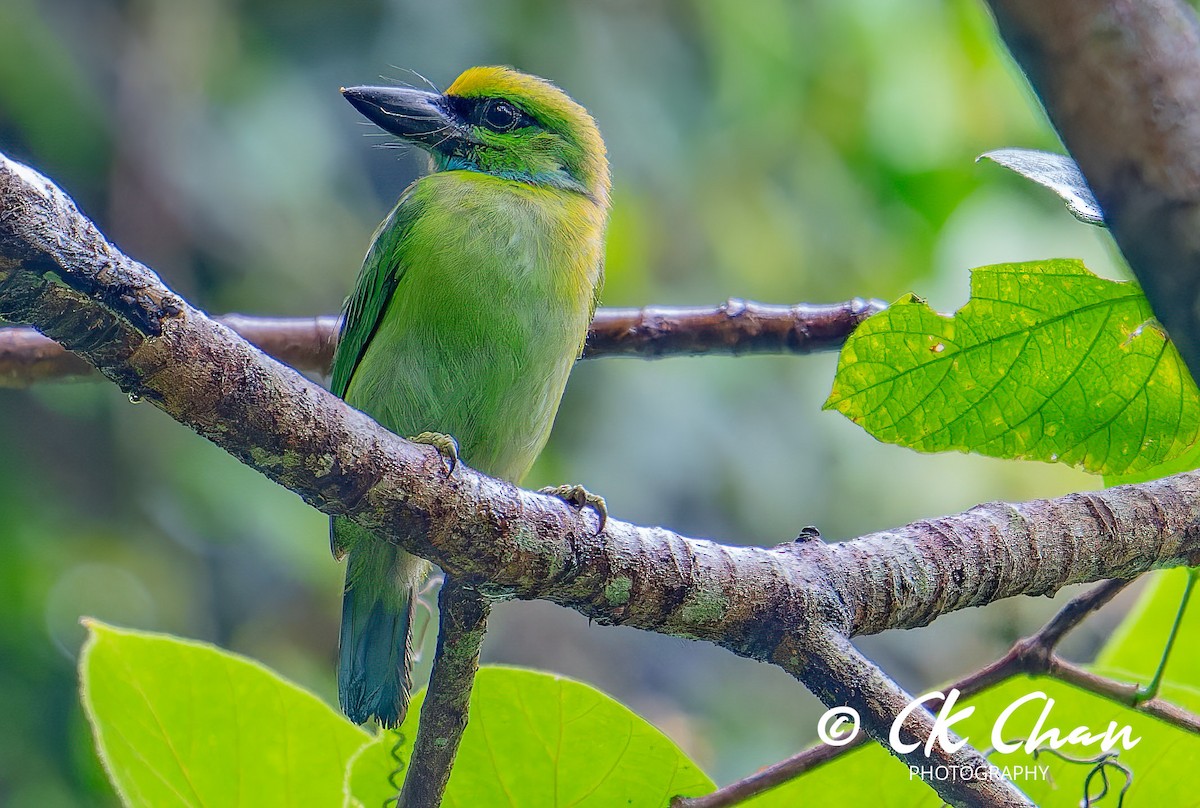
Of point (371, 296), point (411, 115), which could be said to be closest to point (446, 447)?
point (371, 296)

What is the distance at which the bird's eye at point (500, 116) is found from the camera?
2.69m

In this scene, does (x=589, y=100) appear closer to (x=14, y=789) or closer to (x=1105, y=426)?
(x=14, y=789)

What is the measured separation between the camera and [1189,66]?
57 cm

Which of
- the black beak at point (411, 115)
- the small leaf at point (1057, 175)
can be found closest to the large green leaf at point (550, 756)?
the small leaf at point (1057, 175)

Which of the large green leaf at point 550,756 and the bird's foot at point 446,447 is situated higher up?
the bird's foot at point 446,447

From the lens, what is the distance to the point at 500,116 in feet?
8.87

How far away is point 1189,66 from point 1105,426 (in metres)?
1.11

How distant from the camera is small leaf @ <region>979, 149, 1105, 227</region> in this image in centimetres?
140

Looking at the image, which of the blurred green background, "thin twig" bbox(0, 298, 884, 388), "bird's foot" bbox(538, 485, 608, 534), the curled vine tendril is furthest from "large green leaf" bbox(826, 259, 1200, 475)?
the blurred green background

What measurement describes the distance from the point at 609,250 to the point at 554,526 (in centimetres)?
379

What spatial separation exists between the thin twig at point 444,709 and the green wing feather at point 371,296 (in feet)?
3.48

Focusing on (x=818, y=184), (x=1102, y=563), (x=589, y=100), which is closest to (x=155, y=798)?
(x=1102, y=563)

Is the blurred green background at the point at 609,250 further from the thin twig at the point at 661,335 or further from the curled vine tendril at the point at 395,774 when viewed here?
the curled vine tendril at the point at 395,774

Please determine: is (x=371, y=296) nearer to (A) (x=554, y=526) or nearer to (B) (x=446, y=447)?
(B) (x=446, y=447)
